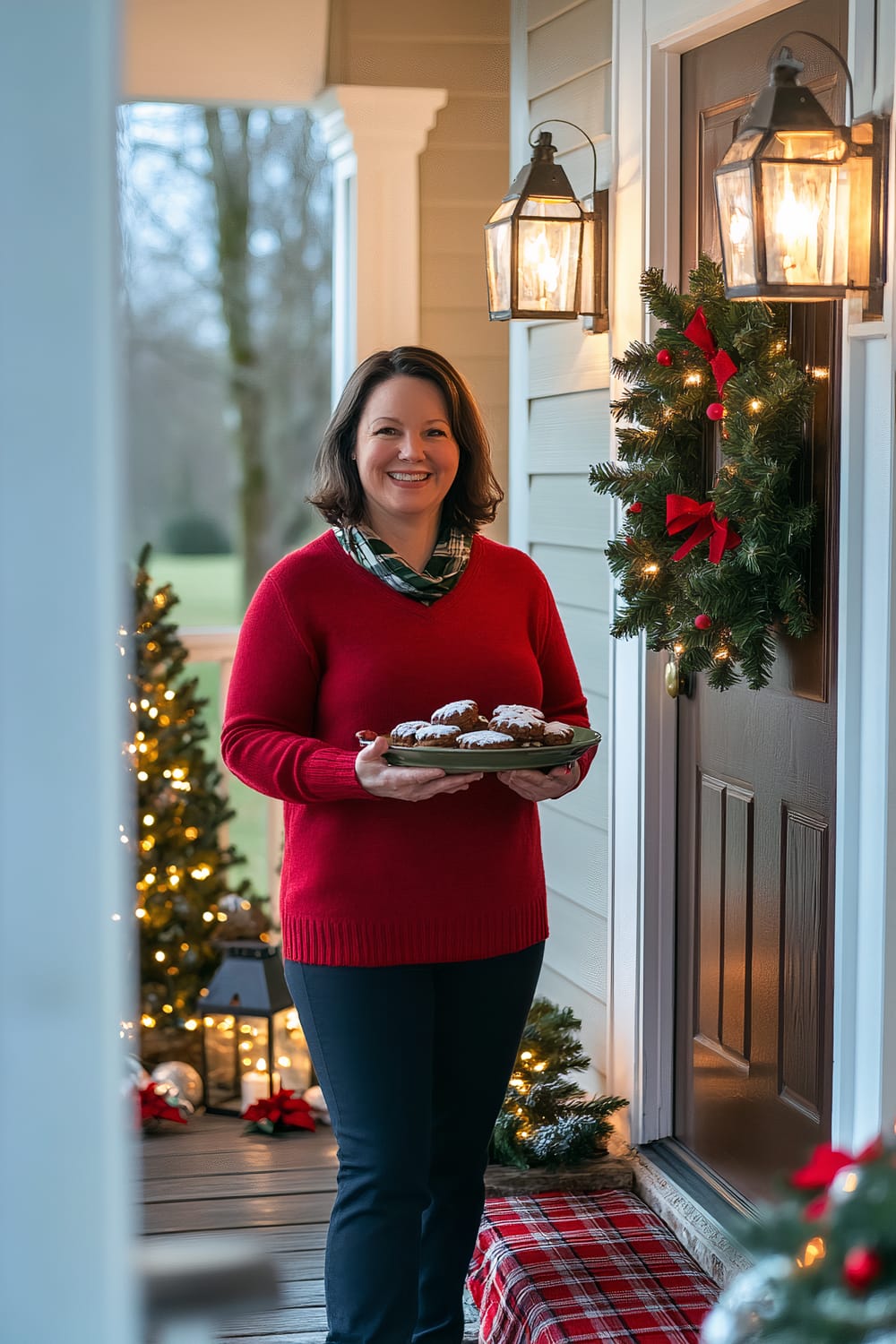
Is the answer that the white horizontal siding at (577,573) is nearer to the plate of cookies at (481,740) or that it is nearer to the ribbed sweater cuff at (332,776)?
the plate of cookies at (481,740)

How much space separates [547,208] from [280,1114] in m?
2.20

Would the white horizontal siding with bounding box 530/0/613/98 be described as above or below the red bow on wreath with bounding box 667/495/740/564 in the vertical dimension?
above

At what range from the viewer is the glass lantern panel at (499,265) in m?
2.84

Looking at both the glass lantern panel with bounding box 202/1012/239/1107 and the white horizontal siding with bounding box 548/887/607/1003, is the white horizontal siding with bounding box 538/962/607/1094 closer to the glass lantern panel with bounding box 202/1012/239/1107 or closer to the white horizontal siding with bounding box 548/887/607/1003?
the white horizontal siding with bounding box 548/887/607/1003

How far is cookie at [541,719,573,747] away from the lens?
205cm

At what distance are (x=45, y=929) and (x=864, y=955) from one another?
158cm

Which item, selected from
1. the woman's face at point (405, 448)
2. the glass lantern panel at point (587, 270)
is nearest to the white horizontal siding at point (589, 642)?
the glass lantern panel at point (587, 270)

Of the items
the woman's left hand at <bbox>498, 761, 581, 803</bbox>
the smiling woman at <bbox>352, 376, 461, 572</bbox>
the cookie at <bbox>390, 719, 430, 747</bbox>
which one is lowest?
the woman's left hand at <bbox>498, 761, 581, 803</bbox>

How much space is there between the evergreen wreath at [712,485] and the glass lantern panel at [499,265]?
1.45 feet

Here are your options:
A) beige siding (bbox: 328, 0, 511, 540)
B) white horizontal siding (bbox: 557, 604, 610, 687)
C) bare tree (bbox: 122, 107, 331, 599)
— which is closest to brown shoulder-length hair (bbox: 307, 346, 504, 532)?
white horizontal siding (bbox: 557, 604, 610, 687)

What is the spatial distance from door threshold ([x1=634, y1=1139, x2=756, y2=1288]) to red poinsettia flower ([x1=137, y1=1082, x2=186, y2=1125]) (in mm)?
1227

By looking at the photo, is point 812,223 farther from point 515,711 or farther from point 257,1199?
point 257,1199

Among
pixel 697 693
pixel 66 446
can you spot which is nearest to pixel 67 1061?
pixel 66 446

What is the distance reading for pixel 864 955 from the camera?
201cm
